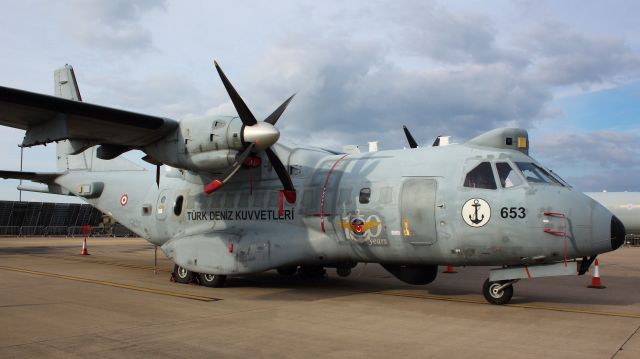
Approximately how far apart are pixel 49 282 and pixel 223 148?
6.43 metres

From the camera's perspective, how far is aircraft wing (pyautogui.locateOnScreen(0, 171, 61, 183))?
61.2ft

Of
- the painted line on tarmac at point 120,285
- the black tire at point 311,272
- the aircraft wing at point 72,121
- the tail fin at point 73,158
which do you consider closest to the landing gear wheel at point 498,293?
the black tire at point 311,272

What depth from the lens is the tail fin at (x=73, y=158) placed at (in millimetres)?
18672

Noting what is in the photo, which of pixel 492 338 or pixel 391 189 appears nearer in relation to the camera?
pixel 492 338

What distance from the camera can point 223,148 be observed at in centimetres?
1237

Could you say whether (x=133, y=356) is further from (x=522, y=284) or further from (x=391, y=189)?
(x=522, y=284)

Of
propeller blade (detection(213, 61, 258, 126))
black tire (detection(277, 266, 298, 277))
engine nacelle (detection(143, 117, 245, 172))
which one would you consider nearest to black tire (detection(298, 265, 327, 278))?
black tire (detection(277, 266, 298, 277))

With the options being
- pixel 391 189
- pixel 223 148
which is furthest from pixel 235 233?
pixel 391 189

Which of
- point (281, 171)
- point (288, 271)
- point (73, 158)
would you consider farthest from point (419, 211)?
point (73, 158)

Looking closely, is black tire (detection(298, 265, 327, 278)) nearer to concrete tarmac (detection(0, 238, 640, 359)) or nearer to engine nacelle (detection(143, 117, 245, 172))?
concrete tarmac (detection(0, 238, 640, 359))

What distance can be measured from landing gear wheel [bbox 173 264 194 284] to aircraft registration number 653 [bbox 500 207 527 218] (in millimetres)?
8733

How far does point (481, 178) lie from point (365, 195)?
280cm

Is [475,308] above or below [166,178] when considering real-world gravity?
below

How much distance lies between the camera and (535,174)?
35.3 feet
